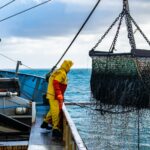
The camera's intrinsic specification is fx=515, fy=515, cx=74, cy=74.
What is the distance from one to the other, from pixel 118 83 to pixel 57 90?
1569 cm

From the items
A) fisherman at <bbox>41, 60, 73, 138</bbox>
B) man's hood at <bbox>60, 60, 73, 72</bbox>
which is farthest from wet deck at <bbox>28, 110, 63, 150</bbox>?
man's hood at <bbox>60, 60, 73, 72</bbox>

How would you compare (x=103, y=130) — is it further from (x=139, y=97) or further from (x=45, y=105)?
(x=45, y=105)

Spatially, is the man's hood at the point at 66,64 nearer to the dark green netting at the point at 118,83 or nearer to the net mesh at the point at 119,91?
the net mesh at the point at 119,91

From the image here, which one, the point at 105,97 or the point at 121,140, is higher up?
the point at 105,97

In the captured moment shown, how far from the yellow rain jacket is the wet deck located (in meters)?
0.34

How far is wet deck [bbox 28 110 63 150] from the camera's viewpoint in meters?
8.92

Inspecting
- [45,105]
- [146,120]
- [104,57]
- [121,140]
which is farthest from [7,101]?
[146,120]

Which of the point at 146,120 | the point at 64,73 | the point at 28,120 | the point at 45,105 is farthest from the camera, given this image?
the point at 146,120

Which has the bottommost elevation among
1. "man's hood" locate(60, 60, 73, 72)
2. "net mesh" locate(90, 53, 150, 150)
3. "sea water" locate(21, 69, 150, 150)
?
"sea water" locate(21, 69, 150, 150)

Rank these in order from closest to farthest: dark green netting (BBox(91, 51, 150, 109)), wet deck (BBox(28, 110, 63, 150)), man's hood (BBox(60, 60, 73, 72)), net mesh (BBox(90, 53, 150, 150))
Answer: wet deck (BBox(28, 110, 63, 150)) → man's hood (BBox(60, 60, 73, 72)) → dark green netting (BBox(91, 51, 150, 109)) → net mesh (BBox(90, 53, 150, 150))

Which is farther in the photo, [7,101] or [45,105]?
[45,105]

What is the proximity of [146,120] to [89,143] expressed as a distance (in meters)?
7.95

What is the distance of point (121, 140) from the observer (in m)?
25.7

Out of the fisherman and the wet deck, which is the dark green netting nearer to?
the wet deck
